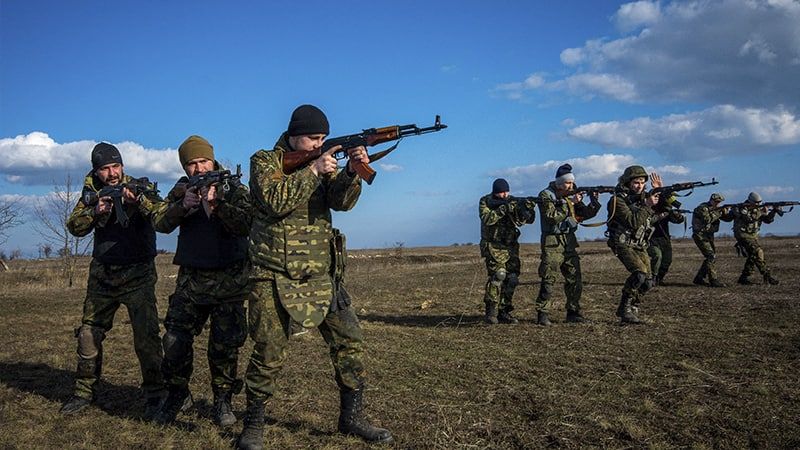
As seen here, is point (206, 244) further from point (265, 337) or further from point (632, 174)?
point (632, 174)

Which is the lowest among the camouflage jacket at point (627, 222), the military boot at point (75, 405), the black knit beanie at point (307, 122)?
the military boot at point (75, 405)

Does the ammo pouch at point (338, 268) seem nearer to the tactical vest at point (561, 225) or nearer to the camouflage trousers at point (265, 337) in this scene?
the camouflage trousers at point (265, 337)

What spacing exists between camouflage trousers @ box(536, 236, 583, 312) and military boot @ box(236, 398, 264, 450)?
6.72 meters

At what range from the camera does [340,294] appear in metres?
4.98

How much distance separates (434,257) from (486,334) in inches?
1040

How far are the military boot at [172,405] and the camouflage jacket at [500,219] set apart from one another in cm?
663

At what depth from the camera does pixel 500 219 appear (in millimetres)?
11031

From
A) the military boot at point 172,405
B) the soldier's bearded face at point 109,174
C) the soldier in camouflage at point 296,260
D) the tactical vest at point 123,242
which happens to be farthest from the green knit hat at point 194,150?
the military boot at point 172,405

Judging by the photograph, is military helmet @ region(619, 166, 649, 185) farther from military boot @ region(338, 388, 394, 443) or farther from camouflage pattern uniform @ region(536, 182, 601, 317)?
military boot @ region(338, 388, 394, 443)

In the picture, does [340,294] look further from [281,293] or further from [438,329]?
[438,329]

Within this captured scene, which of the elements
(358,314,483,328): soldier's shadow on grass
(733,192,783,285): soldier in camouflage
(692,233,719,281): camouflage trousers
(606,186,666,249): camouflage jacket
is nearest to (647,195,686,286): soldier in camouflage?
(692,233,719,281): camouflage trousers

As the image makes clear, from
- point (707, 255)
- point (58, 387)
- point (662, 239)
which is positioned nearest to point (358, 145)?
point (58, 387)

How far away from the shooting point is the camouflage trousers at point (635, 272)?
33.2ft

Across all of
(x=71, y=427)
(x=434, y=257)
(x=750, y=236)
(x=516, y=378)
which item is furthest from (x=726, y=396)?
(x=434, y=257)
